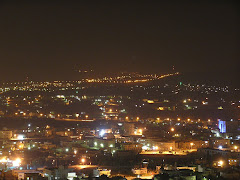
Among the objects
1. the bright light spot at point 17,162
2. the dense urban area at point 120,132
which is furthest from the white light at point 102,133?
the bright light spot at point 17,162

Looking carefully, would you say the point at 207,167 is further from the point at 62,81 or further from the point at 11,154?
the point at 62,81

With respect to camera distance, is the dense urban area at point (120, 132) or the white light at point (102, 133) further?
the white light at point (102, 133)

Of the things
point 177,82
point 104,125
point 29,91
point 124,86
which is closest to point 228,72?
point 177,82

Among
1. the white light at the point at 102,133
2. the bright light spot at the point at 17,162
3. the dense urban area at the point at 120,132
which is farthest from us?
the white light at the point at 102,133

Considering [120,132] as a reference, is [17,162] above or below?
below

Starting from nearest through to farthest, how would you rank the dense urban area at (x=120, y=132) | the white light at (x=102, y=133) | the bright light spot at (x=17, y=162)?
the dense urban area at (x=120, y=132) → the bright light spot at (x=17, y=162) → the white light at (x=102, y=133)

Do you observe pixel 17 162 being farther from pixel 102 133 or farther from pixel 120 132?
pixel 120 132

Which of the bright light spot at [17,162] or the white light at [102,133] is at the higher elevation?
the white light at [102,133]

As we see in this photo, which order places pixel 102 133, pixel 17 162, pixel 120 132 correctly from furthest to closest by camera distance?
pixel 120 132, pixel 102 133, pixel 17 162

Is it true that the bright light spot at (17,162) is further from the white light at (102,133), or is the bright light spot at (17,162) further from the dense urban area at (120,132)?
the white light at (102,133)

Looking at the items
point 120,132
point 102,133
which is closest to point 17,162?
point 102,133
